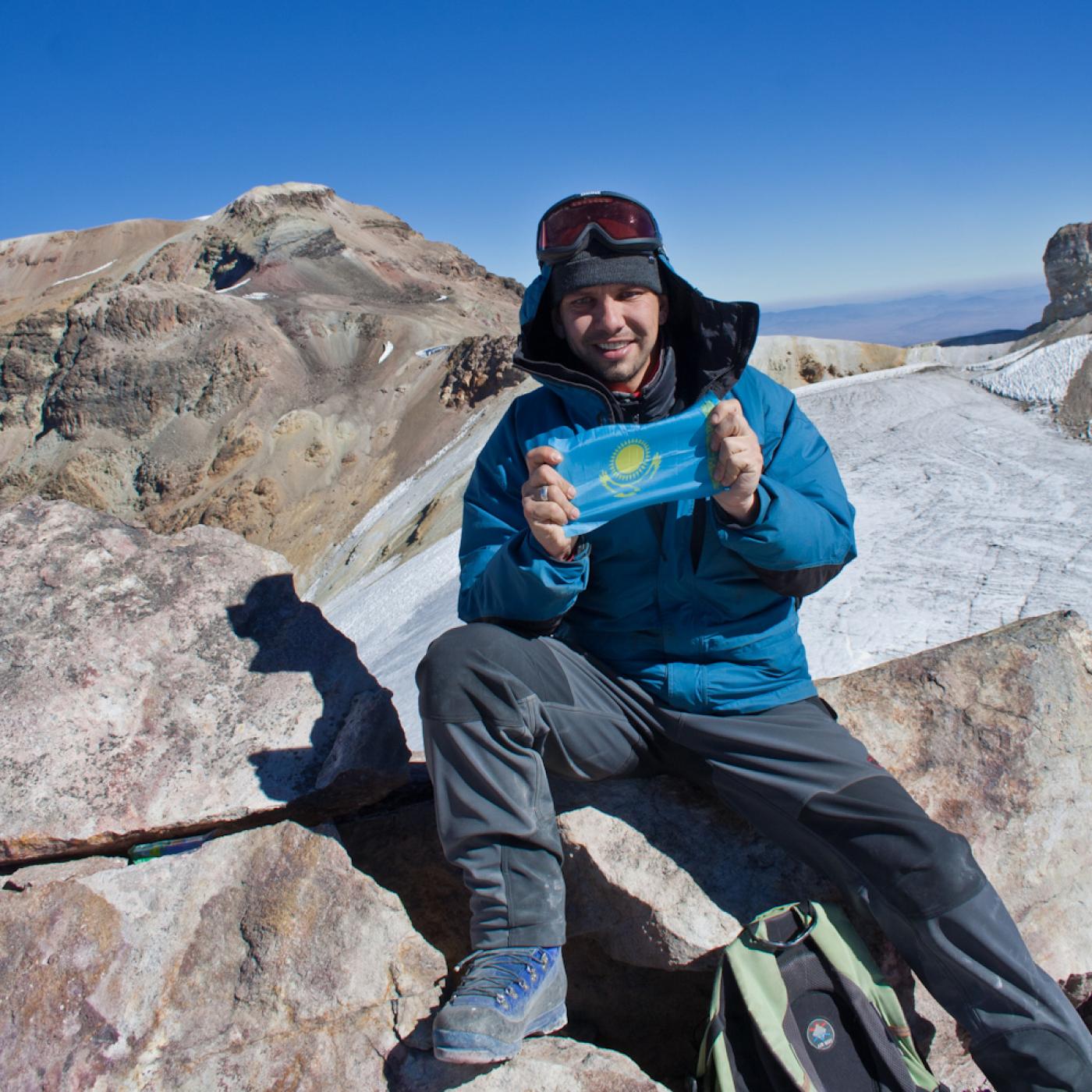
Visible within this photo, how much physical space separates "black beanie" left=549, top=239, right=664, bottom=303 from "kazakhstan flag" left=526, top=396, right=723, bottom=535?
637 millimetres

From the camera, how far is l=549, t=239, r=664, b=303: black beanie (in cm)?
296

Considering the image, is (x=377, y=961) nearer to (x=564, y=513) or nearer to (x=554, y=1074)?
(x=554, y=1074)

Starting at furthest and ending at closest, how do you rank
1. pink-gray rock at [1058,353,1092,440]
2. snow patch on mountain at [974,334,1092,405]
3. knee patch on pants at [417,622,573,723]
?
1. snow patch on mountain at [974,334,1092,405]
2. pink-gray rock at [1058,353,1092,440]
3. knee patch on pants at [417,622,573,723]

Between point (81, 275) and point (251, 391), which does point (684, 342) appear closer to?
point (251, 391)

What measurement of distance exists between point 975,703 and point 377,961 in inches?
89.0

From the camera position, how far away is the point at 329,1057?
7.86ft

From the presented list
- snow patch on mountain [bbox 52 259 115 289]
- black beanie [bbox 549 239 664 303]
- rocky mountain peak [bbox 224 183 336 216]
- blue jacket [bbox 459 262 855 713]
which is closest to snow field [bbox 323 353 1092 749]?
blue jacket [bbox 459 262 855 713]

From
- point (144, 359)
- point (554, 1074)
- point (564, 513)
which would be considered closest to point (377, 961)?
point (554, 1074)

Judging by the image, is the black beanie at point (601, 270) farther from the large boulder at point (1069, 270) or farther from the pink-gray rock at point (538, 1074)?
the large boulder at point (1069, 270)

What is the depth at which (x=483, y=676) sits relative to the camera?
8.41ft

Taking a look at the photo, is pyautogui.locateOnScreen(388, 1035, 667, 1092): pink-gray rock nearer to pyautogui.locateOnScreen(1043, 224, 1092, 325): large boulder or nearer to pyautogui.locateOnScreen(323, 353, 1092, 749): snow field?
pyautogui.locateOnScreen(323, 353, 1092, 749): snow field

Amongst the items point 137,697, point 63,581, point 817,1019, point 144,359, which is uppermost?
point 144,359

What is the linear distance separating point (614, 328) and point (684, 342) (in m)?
0.37

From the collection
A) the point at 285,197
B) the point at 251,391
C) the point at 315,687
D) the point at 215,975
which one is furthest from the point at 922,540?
the point at 285,197
